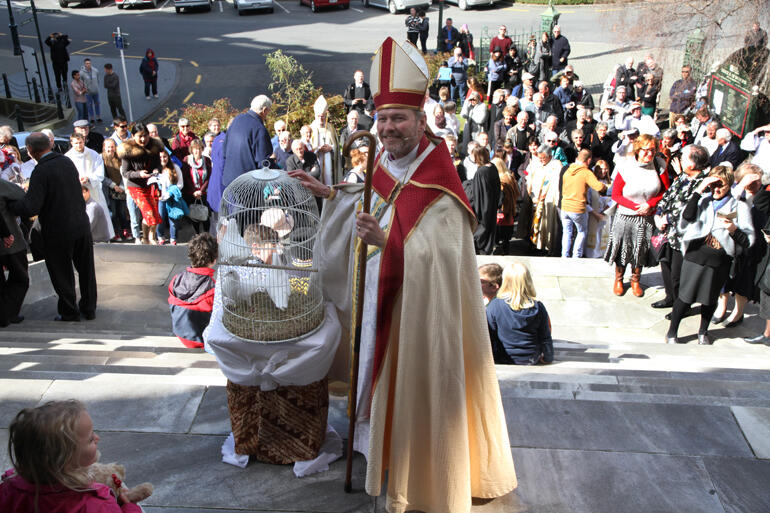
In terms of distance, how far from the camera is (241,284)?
381cm

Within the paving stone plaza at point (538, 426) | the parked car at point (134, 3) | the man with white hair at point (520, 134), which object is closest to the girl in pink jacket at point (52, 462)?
the paving stone plaza at point (538, 426)

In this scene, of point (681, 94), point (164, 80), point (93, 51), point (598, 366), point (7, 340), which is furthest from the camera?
point (93, 51)

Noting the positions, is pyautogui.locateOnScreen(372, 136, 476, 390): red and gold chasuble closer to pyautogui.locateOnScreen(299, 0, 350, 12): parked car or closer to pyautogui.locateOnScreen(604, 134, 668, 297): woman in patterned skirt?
pyautogui.locateOnScreen(604, 134, 668, 297): woman in patterned skirt

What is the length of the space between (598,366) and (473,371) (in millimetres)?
2404

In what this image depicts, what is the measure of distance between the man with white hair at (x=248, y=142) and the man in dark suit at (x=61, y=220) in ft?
4.59

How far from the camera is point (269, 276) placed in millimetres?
3922

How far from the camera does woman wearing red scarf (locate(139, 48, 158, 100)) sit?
704 inches

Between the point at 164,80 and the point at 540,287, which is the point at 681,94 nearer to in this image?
the point at 540,287

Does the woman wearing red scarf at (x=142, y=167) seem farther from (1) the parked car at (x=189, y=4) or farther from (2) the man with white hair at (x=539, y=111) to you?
(1) the parked car at (x=189, y=4)

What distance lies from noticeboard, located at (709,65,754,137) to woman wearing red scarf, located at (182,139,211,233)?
8612 millimetres

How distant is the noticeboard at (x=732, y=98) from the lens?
11.7 metres

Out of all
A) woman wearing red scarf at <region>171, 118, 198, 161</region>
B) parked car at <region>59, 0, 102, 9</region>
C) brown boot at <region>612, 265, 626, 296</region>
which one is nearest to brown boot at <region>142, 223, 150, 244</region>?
woman wearing red scarf at <region>171, 118, 198, 161</region>

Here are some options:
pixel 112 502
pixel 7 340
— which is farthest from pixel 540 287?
pixel 112 502

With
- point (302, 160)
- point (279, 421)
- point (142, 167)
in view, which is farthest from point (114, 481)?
point (142, 167)
